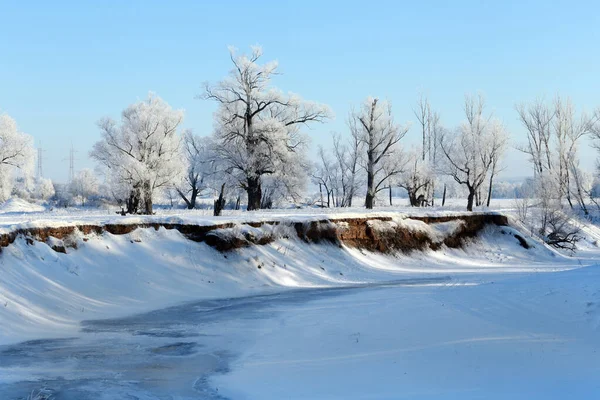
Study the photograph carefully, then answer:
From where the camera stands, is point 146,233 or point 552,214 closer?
point 146,233

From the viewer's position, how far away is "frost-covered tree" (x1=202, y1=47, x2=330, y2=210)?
40281 mm

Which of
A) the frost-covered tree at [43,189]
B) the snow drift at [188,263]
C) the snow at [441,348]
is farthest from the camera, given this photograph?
the frost-covered tree at [43,189]

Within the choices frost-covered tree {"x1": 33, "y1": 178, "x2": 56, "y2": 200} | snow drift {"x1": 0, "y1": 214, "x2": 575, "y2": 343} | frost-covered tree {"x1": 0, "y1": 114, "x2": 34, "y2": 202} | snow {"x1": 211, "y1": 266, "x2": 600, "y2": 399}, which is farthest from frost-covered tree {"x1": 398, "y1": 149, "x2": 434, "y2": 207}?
frost-covered tree {"x1": 33, "y1": 178, "x2": 56, "y2": 200}

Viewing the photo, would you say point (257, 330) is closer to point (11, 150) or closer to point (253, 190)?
point (253, 190)

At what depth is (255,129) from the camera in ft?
133

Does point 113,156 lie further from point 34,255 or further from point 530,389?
point 530,389

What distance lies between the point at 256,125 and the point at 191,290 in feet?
67.5

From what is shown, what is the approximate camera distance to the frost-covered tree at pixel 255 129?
1586 inches

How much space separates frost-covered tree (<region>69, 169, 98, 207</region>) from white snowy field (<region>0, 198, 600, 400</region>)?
258 feet

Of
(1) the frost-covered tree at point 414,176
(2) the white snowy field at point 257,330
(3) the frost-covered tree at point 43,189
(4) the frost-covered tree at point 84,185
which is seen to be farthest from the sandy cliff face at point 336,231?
(3) the frost-covered tree at point 43,189

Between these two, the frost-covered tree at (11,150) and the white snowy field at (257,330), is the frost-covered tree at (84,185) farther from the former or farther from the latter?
the white snowy field at (257,330)

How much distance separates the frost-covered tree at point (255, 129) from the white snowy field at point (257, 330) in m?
15.7

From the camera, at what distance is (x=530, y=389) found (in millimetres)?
9250

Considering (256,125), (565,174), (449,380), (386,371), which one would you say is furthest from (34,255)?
(565,174)
